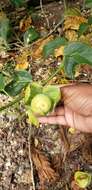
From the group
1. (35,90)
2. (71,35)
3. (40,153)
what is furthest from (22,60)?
(35,90)

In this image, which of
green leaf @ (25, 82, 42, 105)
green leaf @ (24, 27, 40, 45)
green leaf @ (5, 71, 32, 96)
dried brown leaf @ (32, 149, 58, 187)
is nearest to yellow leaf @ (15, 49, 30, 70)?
green leaf @ (24, 27, 40, 45)

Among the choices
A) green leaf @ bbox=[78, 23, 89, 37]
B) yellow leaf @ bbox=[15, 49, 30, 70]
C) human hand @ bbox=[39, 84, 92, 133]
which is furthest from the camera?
yellow leaf @ bbox=[15, 49, 30, 70]

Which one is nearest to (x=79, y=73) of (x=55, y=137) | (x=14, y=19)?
(x=55, y=137)

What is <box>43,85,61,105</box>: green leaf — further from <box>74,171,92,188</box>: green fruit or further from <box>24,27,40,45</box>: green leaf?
<box>24,27,40,45</box>: green leaf

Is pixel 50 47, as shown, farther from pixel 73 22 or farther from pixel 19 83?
pixel 73 22

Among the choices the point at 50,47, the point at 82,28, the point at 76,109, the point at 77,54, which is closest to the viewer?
the point at 77,54

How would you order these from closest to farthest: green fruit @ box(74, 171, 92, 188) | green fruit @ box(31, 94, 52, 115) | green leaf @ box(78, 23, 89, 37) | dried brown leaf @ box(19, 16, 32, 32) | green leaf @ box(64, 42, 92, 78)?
green fruit @ box(31, 94, 52, 115), green leaf @ box(64, 42, 92, 78), green fruit @ box(74, 171, 92, 188), green leaf @ box(78, 23, 89, 37), dried brown leaf @ box(19, 16, 32, 32)
